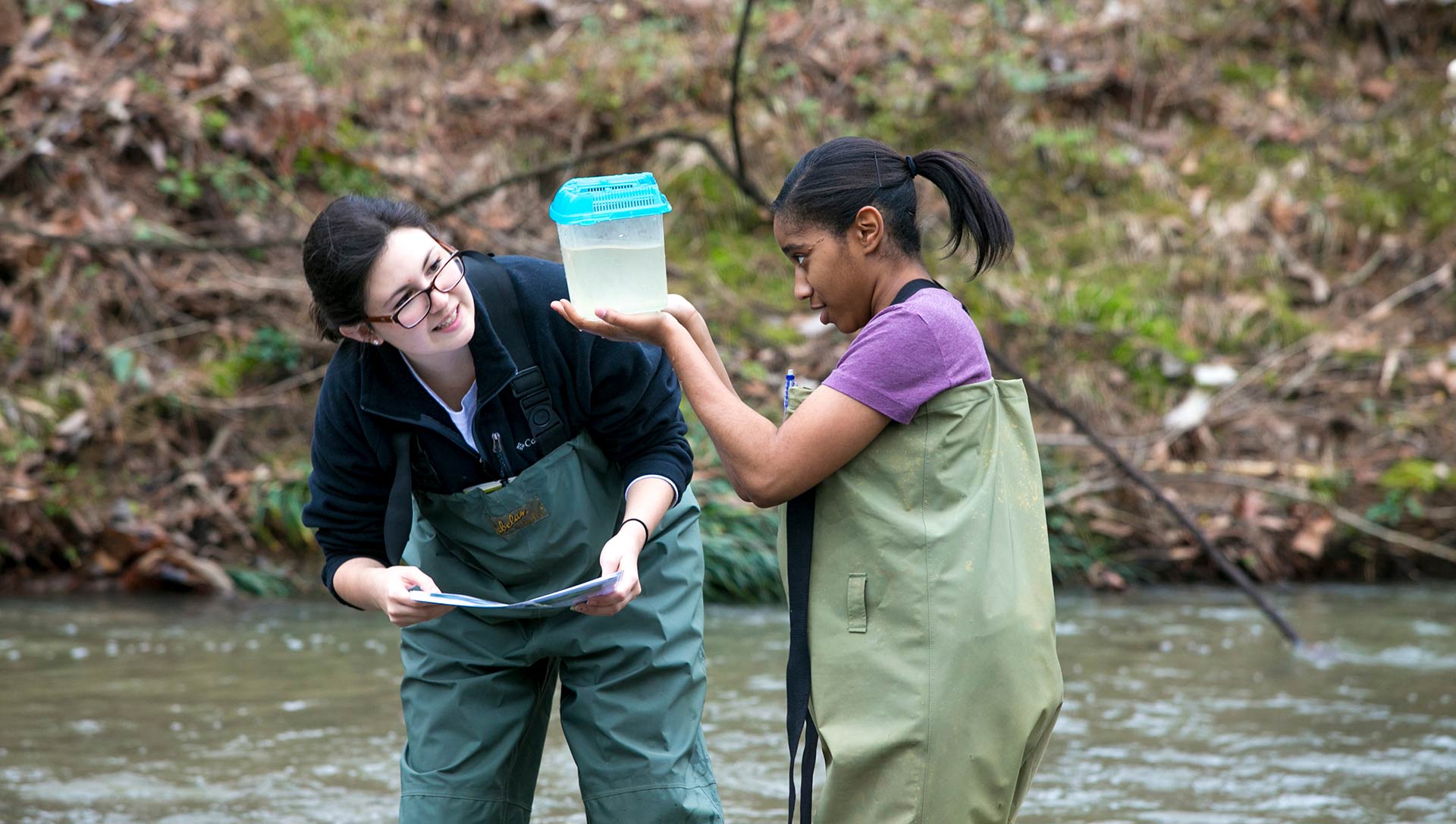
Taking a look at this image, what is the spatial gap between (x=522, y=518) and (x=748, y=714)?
240cm

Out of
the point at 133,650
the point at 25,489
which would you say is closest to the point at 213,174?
the point at 25,489

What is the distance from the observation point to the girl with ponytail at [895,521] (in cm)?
222

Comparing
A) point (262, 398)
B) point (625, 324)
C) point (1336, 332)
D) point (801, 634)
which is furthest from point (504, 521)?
point (1336, 332)

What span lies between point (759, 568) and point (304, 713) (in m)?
2.42

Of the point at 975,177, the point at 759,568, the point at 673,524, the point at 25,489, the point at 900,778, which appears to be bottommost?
the point at 759,568

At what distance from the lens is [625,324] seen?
7.75 feet

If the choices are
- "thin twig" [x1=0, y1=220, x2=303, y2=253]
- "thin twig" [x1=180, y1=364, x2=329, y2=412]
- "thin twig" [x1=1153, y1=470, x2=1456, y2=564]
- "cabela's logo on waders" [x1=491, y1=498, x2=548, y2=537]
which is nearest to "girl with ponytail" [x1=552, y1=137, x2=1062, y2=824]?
"cabela's logo on waders" [x1=491, y1=498, x2=548, y2=537]

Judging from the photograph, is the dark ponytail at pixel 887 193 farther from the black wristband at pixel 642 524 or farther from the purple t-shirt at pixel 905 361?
the black wristband at pixel 642 524

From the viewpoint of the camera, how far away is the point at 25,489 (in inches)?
264

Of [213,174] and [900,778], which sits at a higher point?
[213,174]

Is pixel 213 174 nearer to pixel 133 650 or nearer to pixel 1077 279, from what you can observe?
pixel 133 650

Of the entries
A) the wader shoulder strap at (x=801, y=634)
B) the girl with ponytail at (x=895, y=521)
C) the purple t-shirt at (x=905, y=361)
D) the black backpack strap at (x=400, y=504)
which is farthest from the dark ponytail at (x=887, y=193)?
the black backpack strap at (x=400, y=504)

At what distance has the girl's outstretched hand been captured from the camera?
2359 millimetres

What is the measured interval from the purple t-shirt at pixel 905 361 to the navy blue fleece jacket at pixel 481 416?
1.78 feet
